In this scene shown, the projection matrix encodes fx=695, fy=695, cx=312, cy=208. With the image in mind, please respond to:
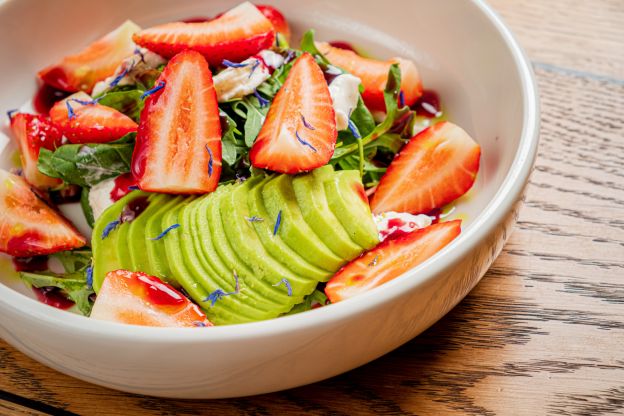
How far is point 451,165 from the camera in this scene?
1.94m

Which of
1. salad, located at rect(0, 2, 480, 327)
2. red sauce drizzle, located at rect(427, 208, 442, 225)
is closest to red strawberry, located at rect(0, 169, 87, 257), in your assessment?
salad, located at rect(0, 2, 480, 327)

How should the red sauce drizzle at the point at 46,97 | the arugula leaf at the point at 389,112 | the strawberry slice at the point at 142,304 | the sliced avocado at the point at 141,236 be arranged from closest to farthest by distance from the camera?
1. the strawberry slice at the point at 142,304
2. the sliced avocado at the point at 141,236
3. the arugula leaf at the point at 389,112
4. the red sauce drizzle at the point at 46,97

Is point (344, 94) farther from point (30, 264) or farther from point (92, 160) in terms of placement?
point (30, 264)

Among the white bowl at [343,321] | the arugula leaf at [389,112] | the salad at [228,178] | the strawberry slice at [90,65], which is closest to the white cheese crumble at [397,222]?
the salad at [228,178]

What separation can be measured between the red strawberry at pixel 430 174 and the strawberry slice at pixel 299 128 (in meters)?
0.24

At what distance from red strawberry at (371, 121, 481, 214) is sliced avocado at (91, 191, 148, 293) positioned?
0.67m

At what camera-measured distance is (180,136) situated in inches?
72.3

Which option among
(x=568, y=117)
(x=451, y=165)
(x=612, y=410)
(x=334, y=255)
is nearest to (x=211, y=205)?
(x=334, y=255)

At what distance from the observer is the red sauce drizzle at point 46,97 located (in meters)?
A: 2.36

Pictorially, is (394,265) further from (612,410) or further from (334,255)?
(612,410)

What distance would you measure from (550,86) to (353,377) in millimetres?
1381

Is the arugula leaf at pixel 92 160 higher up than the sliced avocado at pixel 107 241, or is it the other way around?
the arugula leaf at pixel 92 160

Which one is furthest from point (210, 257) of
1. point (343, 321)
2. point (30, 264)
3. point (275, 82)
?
point (275, 82)

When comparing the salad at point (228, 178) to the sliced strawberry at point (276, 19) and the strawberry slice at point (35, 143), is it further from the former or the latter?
the sliced strawberry at point (276, 19)
